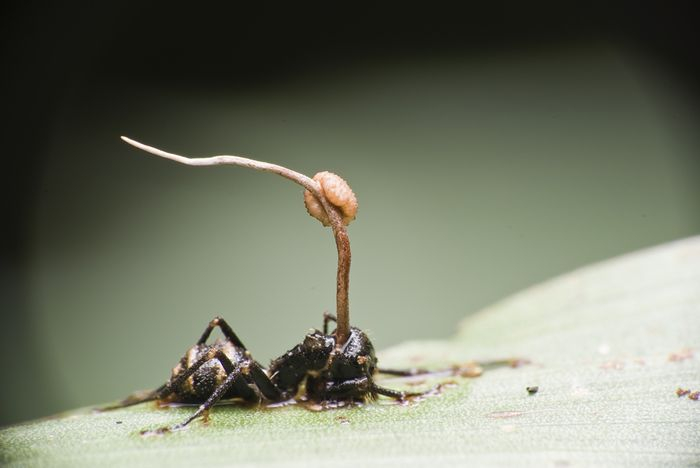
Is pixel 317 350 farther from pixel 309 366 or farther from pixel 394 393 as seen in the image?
pixel 394 393

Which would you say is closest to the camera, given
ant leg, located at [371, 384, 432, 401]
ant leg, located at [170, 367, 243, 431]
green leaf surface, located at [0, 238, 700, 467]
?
green leaf surface, located at [0, 238, 700, 467]

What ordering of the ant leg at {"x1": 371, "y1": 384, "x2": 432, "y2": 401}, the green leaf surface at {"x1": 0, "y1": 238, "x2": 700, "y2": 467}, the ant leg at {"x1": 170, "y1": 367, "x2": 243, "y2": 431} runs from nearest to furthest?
the green leaf surface at {"x1": 0, "y1": 238, "x2": 700, "y2": 467}, the ant leg at {"x1": 170, "y1": 367, "x2": 243, "y2": 431}, the ant leg at {"x1": 371, "y1": 384, "x2": 432, "y2": 401}

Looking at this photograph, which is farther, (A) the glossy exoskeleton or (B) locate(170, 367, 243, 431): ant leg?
(A) the glossy exoskeleton

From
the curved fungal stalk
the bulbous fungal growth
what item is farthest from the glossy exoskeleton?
the bulbous fungal growth

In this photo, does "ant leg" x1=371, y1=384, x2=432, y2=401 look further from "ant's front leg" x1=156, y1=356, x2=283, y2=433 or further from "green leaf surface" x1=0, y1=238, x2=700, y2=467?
"ant's front leg" x1=156, y1=356, x2=283, y2=433

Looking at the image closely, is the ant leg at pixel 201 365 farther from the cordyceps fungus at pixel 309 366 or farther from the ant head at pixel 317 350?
the ant head at pixel 317 350

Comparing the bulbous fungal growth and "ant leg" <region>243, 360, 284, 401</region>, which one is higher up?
the bulbous fungal growth
